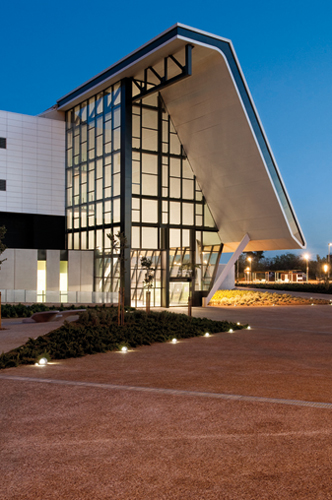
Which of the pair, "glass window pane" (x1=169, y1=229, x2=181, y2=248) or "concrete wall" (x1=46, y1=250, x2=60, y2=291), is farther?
"glass window pane" (x1=169, y1=229, x2=181, y2=248)

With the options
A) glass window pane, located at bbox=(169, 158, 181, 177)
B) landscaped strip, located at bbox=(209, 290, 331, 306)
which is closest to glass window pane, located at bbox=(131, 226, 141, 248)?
glass window pane, located at bbox=(169, 158, 181, 177)

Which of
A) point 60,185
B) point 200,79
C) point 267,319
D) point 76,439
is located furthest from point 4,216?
point 76,439

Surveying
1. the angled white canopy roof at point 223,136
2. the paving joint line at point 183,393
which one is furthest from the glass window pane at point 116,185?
the paving joint line at point 183,393

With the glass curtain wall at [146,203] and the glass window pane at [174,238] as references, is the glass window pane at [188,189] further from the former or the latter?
the glass window pane at [174,238]

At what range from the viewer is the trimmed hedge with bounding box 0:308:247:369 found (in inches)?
426

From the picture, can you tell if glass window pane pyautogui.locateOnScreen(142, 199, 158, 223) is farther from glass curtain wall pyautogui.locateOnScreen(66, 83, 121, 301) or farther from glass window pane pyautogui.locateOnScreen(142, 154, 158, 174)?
glass window pane pyautogui.locateOnScreen(142, 154, 158, 174)

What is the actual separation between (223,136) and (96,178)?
8.36m

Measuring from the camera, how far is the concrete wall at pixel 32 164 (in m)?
32.8

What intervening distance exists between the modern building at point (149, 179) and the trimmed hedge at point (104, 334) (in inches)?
390

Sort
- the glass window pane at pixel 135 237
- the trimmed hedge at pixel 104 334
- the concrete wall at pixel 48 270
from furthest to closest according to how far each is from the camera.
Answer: the concrete wall at pixel 48 270
the glass window pane at pixel 135 237
the trimmed hedge at pixel 104 334

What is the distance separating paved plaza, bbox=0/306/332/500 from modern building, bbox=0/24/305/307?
17.5 meters

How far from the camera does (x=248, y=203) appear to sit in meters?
29.2

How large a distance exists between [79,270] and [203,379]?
73.1 ft

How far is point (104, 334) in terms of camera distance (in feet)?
43.4
